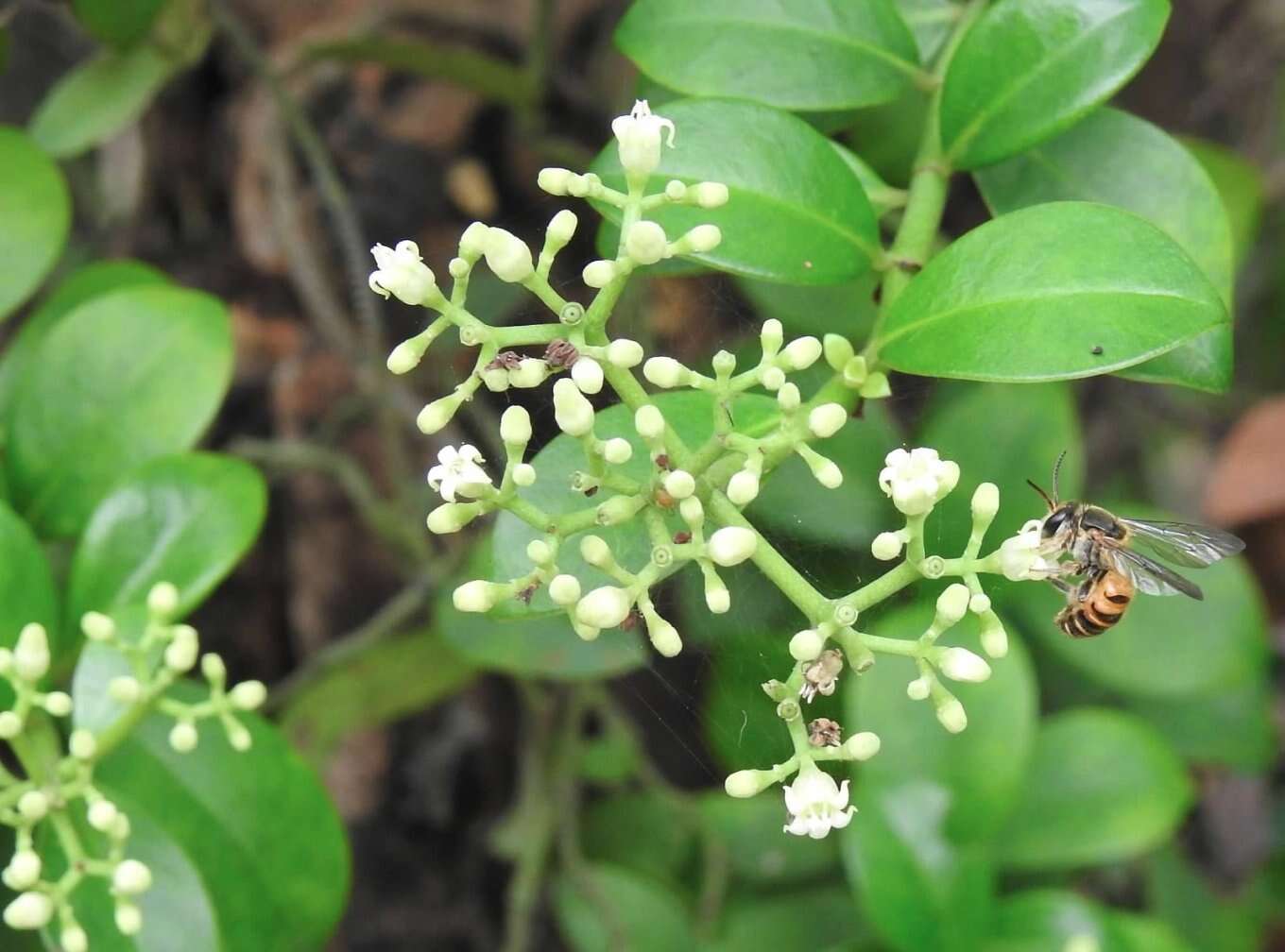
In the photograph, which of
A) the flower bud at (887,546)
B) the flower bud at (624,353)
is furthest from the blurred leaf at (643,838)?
the flower bud at (624,353)

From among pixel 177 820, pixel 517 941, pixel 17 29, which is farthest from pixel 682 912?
pixel 17 29

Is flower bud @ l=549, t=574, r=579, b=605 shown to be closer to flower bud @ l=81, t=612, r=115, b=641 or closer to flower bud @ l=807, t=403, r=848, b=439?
flower bud @ l=807, t=403, r=848, b=439

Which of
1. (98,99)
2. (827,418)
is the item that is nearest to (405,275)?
(827,418)

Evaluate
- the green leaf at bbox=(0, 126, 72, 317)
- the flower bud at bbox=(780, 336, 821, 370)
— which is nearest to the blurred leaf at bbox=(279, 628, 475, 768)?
the green leaf at bbox=(0, 126, 72, 317)

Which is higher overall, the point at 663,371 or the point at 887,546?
the point at 663,371

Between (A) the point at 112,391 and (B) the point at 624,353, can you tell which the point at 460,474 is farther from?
(A) the point at 112,391
